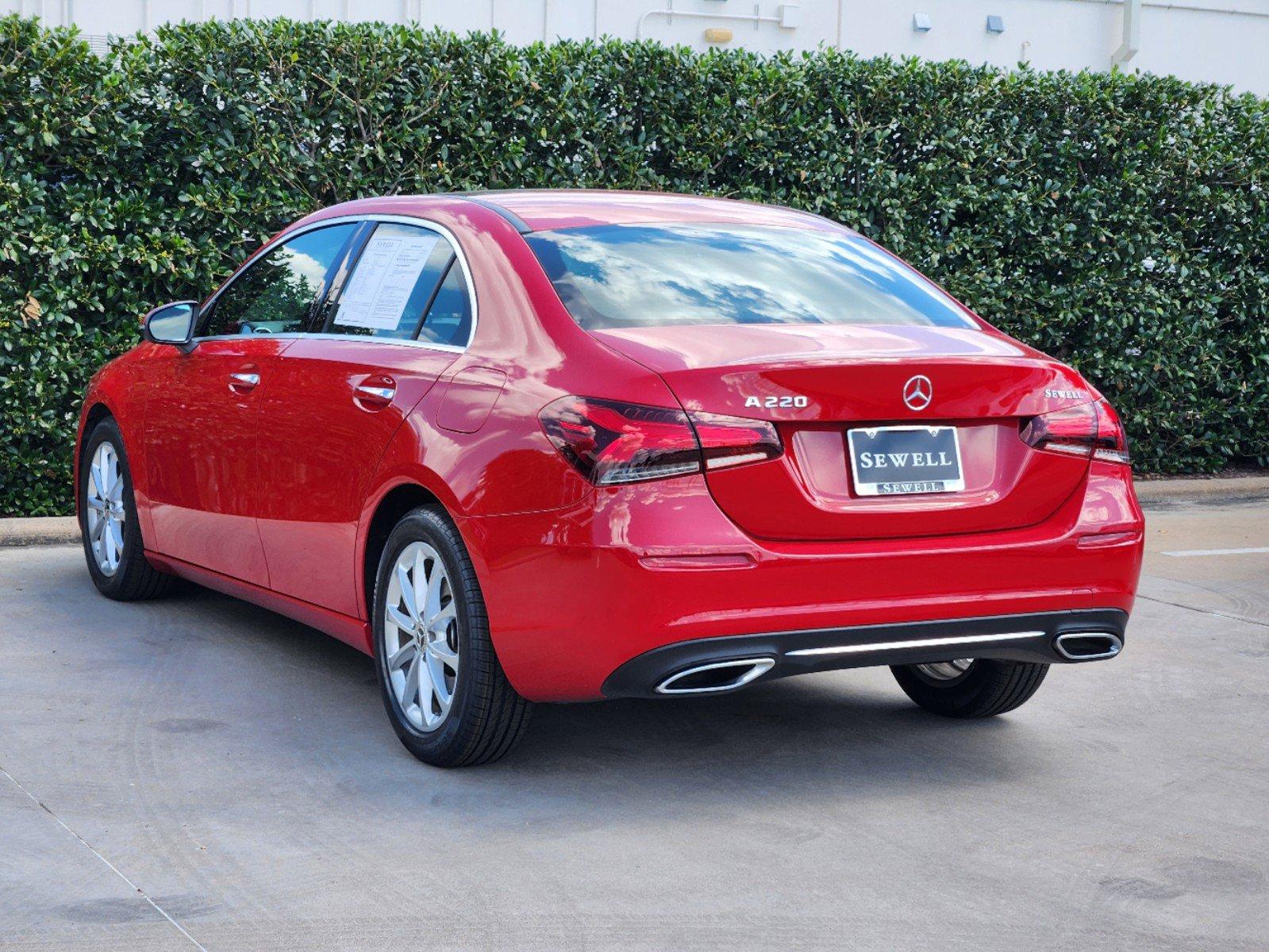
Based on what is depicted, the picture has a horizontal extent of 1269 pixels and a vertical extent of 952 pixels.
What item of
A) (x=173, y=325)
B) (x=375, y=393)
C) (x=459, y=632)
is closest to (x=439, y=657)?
(x=459, y=632)

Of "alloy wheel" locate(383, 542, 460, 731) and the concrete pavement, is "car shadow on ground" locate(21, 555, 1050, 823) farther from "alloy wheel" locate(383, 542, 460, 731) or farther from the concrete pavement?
"alloy wheel" locate(383, 542, 460, 731)

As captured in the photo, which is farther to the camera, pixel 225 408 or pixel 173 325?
pixel 173 325

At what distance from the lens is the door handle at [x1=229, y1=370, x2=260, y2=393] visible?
5.90 meters

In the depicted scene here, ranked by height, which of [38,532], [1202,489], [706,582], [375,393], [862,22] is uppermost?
[862,22]

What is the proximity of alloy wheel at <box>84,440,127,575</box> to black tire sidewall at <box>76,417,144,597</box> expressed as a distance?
0.02 metres

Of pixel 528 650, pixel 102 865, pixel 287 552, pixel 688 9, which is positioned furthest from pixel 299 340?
pixel 688 9

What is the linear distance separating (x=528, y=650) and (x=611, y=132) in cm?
639

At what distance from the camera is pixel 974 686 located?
5.46 meters

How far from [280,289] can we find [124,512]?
4.86 ft

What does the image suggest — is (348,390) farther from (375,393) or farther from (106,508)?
(106,508)

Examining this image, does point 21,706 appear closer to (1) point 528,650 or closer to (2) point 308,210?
(1) point 528,650

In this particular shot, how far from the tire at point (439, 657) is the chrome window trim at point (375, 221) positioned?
20.2 inches

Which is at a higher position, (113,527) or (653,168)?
(653,168)

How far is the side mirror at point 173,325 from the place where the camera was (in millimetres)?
6562
